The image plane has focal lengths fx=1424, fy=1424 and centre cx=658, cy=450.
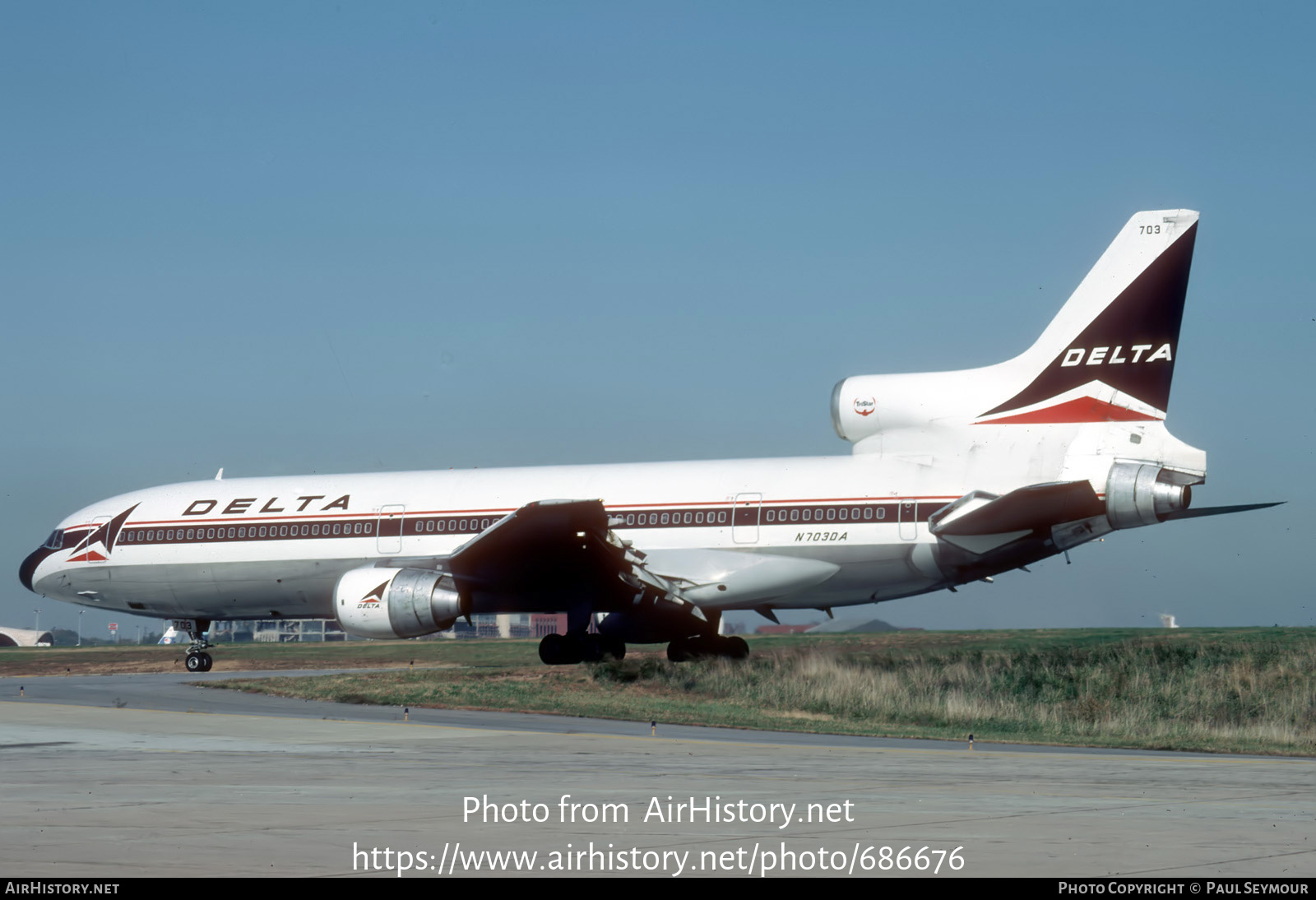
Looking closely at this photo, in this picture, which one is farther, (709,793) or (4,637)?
(4,637)

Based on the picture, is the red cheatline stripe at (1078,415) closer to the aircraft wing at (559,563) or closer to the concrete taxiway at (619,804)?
the aircraft wing at (559,563)

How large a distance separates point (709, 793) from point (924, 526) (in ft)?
47.2

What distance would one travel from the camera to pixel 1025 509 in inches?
952

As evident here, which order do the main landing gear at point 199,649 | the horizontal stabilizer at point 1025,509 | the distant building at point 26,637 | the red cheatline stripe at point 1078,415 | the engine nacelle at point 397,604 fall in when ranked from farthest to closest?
the distant building at point 26,637 → the main landing gear at point 199,649 → the engine nacelle at point 397,604 → the red cheatline stripe at point 1078,415 → the horizontal stabilizer at point 1025,509

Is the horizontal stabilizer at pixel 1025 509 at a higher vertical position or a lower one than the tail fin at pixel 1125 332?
lower

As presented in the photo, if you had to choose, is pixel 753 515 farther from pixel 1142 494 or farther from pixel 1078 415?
pixel 1142 494

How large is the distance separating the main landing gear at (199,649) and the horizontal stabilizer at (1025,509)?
17.5 m

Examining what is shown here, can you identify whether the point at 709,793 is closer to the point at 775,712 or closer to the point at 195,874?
the point at 195,874

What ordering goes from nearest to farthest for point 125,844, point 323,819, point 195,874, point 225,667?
point 195,874 → point 125,844 → point 323,819 → point 225,667

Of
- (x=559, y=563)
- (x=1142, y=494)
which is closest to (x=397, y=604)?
(x=559, y=563)

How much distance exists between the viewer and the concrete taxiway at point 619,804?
8.00 meters

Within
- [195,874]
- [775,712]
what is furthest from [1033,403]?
[195,874]

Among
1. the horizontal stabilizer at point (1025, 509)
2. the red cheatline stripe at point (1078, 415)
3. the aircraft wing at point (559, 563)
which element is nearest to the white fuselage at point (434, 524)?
the horizontal stabilizer at point (1025, 509)

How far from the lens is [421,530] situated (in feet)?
94.9
